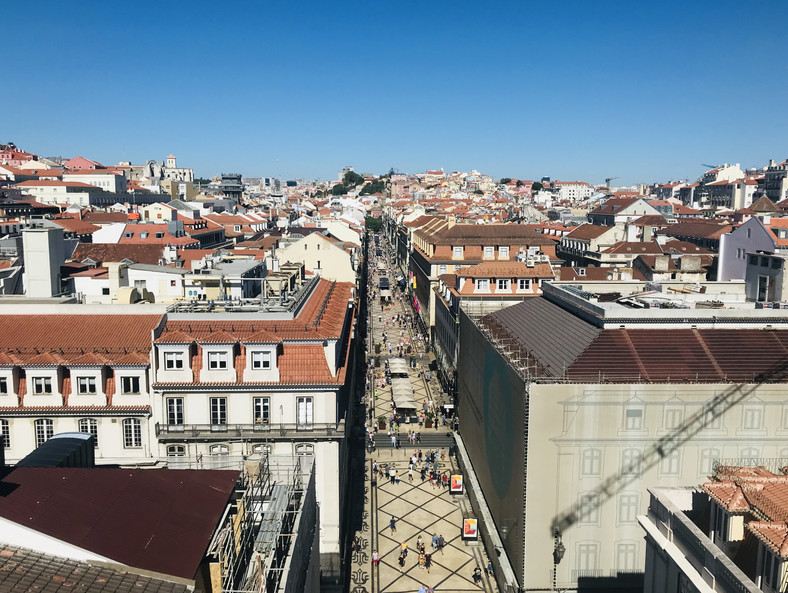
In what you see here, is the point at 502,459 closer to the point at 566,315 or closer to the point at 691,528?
the point at 566,315

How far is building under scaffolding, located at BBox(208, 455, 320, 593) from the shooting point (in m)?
15.4

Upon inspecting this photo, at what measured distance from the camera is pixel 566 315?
1435 inches

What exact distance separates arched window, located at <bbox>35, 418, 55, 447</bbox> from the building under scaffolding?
14586 mm

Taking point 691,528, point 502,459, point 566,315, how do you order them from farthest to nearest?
point 566,315 < point 502,459 < point 691,528

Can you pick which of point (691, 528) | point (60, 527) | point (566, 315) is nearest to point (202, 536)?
point (60, 527)

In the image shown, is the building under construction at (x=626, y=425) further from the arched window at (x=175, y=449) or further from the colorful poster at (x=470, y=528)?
the arched window at (x=175, y=449)

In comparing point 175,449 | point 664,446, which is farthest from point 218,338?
point 664,446

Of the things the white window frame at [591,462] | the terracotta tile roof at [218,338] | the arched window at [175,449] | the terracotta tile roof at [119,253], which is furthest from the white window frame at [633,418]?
the terracotta tile roof at [119,253]

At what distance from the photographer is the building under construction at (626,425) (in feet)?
92.8

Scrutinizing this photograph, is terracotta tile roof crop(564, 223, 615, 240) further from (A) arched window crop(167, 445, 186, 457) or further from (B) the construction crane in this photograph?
(A) arched window crop(167, 445, 186, 457)

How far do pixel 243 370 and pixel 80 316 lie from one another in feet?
32.0

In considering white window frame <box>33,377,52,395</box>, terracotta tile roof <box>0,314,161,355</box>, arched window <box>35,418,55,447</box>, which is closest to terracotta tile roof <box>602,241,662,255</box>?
terracotta tile roof <box>0,314,161,355</box>

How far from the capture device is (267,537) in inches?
715

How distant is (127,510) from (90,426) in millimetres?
19203
